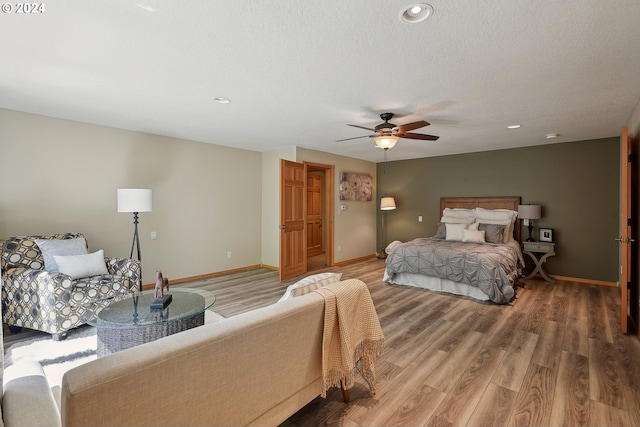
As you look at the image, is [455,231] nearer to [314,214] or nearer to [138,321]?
[314,214]

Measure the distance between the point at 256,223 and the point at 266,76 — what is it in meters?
3.82

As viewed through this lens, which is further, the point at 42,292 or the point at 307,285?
the point at 42,292

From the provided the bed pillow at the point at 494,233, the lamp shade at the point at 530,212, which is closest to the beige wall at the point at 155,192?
the bed pillow at the point at 494,233

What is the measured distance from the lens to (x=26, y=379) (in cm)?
119

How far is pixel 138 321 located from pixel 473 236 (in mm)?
4879

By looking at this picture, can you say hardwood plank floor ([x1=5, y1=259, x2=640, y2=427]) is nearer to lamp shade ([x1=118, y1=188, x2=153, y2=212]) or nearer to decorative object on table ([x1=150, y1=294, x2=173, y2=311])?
decorative object on table ([x1=150, y1=294, x2=173, y2=311])

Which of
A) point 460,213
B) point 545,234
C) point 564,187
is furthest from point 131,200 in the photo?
point 564,187

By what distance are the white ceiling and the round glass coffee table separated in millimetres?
Result: 1927

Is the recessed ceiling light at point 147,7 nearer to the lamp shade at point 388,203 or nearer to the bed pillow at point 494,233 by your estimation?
the bed pillow at point 494,233

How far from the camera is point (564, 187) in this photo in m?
5.05

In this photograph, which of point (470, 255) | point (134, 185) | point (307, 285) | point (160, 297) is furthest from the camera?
point (134, 185)

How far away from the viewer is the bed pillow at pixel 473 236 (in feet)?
16.4

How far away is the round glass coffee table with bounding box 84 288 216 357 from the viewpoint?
2.12 metres

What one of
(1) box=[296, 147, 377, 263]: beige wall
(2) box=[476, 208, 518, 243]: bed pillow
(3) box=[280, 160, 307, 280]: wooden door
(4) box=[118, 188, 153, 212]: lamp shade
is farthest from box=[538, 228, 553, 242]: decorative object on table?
(4) box=[118, 188, 153, 212]: lamp shade
